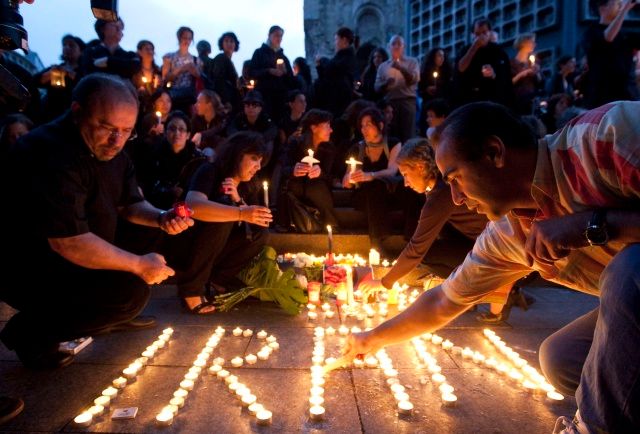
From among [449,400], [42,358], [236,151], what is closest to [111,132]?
[42,358]

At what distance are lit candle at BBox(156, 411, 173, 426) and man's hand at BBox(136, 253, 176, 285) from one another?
704mm

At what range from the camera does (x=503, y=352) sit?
308 centimetres

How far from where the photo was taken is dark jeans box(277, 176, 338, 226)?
19.0ft

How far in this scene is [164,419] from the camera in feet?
7.11

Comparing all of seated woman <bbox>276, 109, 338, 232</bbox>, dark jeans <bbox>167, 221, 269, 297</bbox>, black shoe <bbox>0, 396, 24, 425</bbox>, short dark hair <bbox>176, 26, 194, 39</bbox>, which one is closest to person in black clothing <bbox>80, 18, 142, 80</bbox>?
short dark hair <bbox>176, 26, 194, 39</bbox>

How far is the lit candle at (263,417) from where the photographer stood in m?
2.19

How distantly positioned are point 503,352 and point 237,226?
90.0 inches

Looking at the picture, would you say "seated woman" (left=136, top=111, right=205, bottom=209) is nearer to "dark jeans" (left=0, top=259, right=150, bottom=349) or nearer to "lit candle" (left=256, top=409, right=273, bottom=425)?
"dark jeans" (left=0, top=259, right=150, bottom=349)

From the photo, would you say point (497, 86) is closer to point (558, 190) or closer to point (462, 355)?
point (462, 355)

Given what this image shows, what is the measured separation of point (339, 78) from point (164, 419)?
21.0ft

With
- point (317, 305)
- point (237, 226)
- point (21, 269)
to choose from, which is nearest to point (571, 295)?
point (317, 305)

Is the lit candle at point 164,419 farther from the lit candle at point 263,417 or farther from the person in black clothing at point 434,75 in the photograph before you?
the person in black clothing at point 434,75

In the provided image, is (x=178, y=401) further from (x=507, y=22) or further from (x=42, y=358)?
(x=507, y=22)

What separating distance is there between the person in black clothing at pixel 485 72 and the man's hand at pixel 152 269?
216 inches
